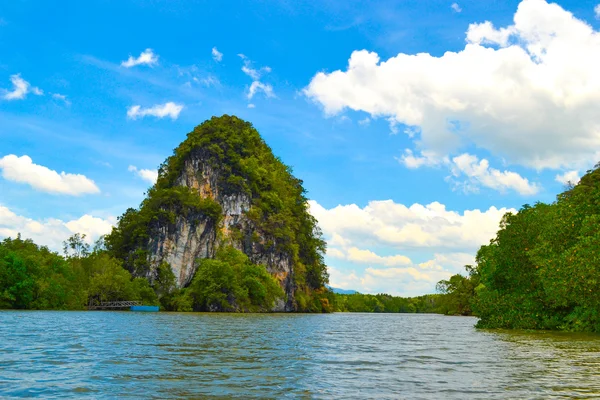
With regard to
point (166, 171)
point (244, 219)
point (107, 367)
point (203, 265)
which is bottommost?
point (107, 367)

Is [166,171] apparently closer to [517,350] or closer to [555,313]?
[555,313]

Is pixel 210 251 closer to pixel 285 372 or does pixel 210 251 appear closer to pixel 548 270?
pixel 548 270

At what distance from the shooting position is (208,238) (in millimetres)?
123750

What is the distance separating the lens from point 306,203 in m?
156

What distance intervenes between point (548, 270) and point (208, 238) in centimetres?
9535

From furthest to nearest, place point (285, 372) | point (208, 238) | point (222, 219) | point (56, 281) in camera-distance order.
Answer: point (222, 219) → point (208, 238) → point (56, 281) → point (285, 372)

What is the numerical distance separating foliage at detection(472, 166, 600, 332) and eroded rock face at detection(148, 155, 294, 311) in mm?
79522

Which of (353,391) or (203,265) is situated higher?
(203,265)

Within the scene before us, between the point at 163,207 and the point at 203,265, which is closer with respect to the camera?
the point at 203,265

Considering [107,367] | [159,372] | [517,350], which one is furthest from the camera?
[517,350]

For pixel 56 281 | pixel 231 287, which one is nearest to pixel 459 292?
pixel 231 287

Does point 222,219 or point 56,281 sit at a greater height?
point 222,219

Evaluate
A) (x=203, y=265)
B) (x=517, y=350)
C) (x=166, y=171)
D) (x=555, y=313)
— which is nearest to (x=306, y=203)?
(x=166, y=171)

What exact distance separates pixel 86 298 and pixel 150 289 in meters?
15.1
